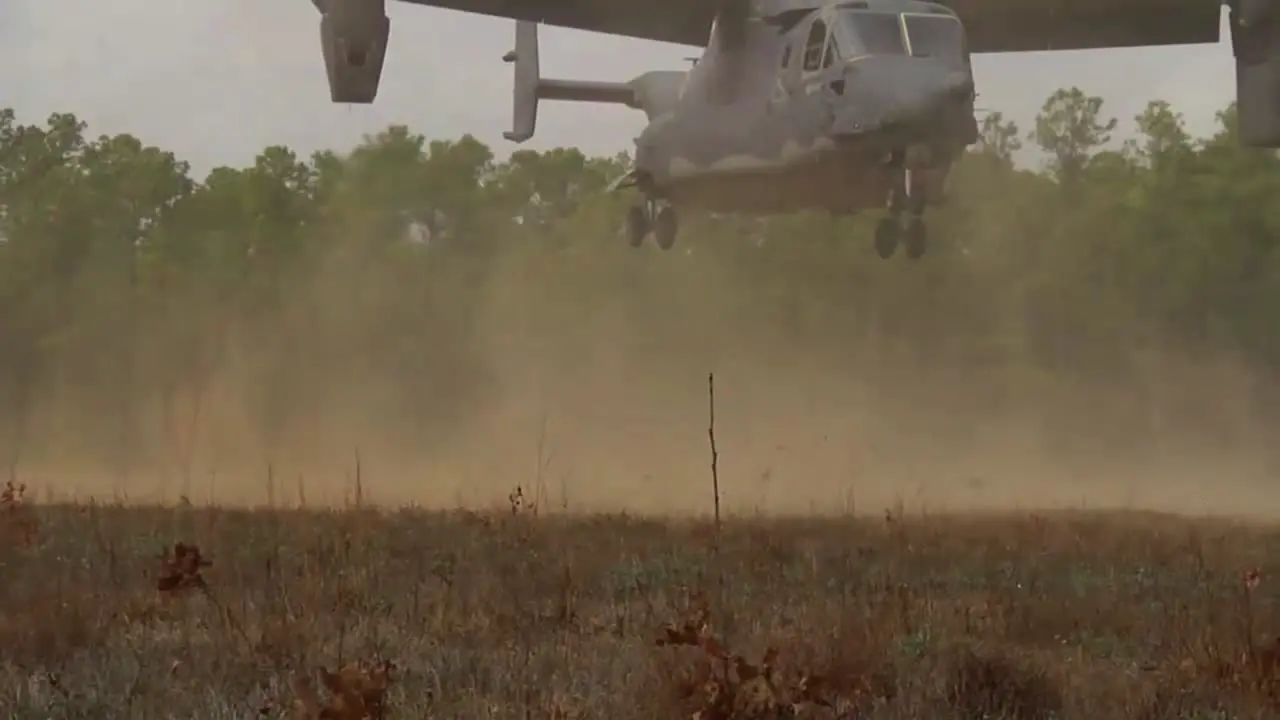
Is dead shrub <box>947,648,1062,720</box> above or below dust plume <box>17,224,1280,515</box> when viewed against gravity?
below

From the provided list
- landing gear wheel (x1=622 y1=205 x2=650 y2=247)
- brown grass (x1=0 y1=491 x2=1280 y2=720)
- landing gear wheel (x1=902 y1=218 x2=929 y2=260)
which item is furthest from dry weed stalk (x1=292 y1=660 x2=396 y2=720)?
landing gear wheel (x1=622 y1=205 x2=650 y2=247)

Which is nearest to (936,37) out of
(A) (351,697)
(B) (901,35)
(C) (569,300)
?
(B) (901,35)

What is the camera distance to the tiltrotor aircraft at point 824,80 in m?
13.8

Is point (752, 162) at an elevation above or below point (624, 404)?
above

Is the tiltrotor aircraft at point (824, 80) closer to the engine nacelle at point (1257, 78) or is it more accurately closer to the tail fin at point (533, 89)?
the engine nacelle at point (1257, 78)

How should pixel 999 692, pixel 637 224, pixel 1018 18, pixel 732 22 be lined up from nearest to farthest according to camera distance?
1. pixel 999 692
2. pixel 732 22
3. pixel 1018 18
4. pixel 637 224

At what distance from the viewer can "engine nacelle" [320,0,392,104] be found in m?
13.8

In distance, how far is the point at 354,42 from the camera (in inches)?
543

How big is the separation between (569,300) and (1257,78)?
13040 millimetres

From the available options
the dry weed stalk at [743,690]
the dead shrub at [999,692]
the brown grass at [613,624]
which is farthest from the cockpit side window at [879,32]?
the dry weed stalk at [743,690]

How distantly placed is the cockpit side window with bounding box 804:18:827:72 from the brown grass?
5.20 m

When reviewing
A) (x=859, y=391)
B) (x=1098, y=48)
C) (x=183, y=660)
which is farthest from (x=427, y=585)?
(x=859, y=391)

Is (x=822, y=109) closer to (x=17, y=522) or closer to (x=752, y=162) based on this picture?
(x=752, y=162)

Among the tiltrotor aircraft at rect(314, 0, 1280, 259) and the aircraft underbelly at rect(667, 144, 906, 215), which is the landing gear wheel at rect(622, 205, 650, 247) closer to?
the tiltrotor aircraft at rect(314, 0, 1280, 259)
